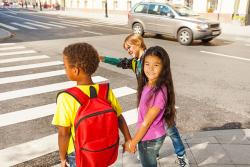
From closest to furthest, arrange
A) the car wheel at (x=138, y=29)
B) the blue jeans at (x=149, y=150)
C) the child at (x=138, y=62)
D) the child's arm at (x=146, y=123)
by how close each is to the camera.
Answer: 1. the child's arm at (x=146, y=123)
2. the blue jeans at (x=149, y=150)
3. the child at (x=138, y=62)
4. the car wheel at (x=138, y=29)

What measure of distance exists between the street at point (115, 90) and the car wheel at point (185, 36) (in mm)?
1379

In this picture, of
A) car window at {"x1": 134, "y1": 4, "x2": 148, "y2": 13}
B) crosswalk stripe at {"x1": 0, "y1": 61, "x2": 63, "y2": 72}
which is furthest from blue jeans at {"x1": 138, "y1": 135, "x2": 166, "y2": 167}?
car window at {"x1": 134, "y1": 4, "x2": 148, "y2": 13}

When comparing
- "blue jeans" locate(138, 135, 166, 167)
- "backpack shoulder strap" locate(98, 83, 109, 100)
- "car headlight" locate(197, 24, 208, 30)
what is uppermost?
"backpack shoulder strap" locate(98, 83, 109, 100)

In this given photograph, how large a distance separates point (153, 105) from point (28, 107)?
3.93 m

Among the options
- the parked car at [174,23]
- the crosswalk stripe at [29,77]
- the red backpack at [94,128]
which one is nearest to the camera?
the red backpack at [94,128]

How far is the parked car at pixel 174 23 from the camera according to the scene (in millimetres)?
12812

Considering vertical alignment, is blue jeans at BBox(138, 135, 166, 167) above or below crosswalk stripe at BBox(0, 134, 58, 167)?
above

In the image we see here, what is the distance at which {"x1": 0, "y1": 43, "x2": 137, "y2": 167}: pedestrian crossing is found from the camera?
394 cm

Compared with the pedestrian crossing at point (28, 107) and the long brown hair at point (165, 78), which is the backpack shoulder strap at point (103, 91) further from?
the pedestrian crossing at point (28, 107)

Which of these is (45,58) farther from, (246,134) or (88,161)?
(88,161)

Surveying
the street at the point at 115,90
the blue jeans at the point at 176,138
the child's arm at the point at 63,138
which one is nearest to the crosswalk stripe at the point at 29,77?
the street at the point at 115,90

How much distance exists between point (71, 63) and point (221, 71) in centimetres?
708

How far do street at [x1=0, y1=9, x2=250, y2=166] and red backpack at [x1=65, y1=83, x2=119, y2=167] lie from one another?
1909 millimetres

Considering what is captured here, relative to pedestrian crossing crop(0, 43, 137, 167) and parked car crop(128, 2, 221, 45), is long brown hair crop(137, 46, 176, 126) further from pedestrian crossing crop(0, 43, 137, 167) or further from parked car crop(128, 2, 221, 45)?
parked car crop(128, 2, 221, 45)
